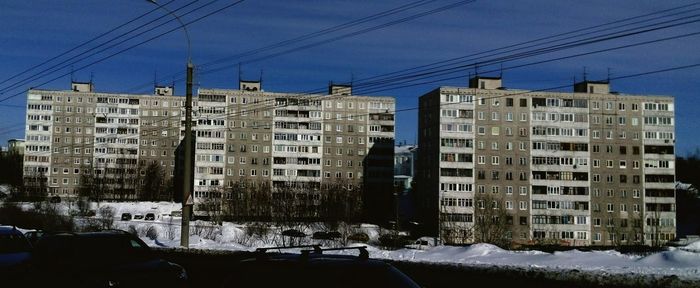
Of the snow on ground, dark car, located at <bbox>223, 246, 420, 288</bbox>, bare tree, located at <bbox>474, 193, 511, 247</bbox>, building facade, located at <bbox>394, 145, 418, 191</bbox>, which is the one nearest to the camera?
dark car, located at <bbox>223, 246, 420, 288</bbox>

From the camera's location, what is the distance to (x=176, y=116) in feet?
429

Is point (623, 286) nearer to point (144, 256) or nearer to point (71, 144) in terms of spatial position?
point (144, 256)

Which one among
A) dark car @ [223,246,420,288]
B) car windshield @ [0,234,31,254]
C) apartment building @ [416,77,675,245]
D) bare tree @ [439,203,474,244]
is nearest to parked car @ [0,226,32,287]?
car windshield @ [0,234,31,254]

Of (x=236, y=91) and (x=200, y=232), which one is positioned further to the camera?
(x=236, y=91)

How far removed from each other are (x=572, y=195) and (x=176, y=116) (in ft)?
259

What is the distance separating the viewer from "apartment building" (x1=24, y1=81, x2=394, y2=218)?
4493 inches

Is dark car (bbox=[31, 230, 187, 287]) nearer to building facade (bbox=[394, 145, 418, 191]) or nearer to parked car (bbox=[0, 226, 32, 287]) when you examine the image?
parked car (bbox=[0, 226, 32, 287])

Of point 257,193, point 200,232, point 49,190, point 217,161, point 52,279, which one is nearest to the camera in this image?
point 52,279

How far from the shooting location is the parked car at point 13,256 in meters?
12.7

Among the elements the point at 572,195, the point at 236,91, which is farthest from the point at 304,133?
the point at 572,195

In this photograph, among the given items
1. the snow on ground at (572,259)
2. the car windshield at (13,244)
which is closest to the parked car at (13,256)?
the car windshield at (13,244)

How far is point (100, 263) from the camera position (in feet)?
38.2

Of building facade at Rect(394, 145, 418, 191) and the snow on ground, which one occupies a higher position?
building facade at Rect(394, 145, 418, 191)

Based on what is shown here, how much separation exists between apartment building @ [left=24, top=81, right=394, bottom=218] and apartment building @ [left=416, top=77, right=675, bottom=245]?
15701mm
